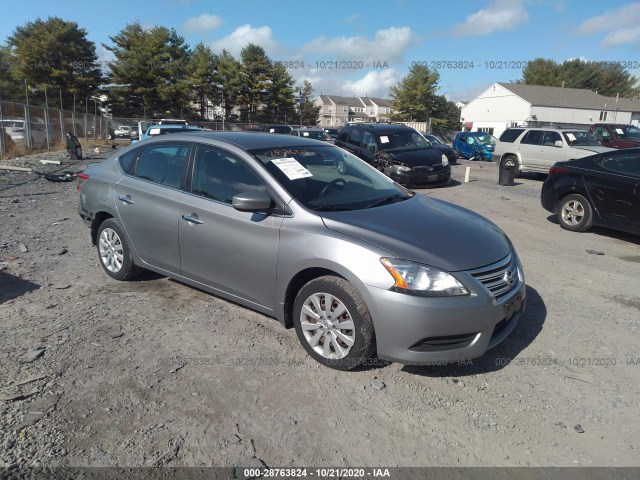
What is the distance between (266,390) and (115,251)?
286cm

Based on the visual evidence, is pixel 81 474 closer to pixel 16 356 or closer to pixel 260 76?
pixel 16 356

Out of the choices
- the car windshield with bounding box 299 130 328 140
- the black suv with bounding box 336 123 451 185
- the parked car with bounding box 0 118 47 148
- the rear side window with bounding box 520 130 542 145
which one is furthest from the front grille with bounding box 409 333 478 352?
the parked car with bounding box 0 118 47 148

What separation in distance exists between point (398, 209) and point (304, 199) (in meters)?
0.84

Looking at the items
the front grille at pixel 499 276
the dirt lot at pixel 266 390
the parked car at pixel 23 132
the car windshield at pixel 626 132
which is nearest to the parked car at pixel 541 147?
the car windshield at pixel 626 132

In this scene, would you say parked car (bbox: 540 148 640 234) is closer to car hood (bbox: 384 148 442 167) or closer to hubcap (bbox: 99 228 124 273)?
car hood (bbox: 384 148 442 167)

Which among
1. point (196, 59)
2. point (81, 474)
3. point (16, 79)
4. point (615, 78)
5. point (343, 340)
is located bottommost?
point (81, 474)

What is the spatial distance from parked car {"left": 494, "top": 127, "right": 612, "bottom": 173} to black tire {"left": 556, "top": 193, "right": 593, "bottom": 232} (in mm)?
7422

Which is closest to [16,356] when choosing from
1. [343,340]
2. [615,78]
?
[343,340]

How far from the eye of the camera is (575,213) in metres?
8.13

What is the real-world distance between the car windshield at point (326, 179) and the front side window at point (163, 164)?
35.0 inches

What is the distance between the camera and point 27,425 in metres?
2.76

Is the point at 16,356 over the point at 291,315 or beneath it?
beneath

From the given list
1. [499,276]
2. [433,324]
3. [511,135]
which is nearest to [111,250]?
[433,324]

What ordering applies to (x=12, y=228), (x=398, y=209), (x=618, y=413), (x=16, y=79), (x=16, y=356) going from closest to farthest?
1. (x=618, y=413)
2. (x=16, y=356)
3. (x=398, y=209)
4. (x=12, y=228)
5. (x=16, y=79)
